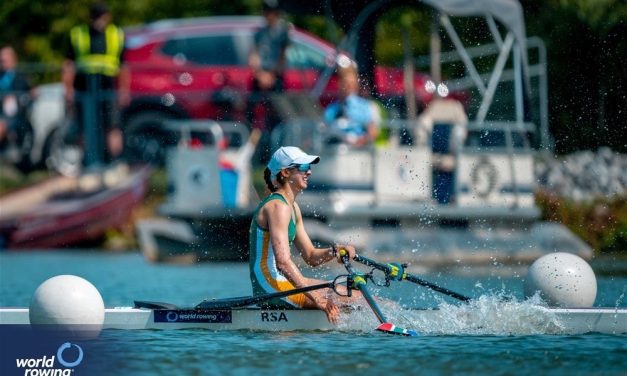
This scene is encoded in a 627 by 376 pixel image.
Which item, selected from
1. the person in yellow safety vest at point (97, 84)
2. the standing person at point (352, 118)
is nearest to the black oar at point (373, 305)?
the standing person at point (352, 118)

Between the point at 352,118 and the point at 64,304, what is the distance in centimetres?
843

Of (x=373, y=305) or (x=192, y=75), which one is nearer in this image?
(x=373, y=305)

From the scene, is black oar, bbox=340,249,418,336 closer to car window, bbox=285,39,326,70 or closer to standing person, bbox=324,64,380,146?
standing person, bbox=324,64,380,146

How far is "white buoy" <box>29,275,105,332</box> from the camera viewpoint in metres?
12.7

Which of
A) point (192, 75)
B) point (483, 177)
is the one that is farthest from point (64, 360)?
point (192, 75)

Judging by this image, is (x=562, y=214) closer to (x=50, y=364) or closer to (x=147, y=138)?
(x=147, y=138)

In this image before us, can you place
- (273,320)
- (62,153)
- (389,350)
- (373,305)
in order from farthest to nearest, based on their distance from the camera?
(62,153) → (273,320) → (373,305) → (389,350)

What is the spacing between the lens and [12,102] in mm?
23766

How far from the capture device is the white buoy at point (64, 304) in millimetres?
12672

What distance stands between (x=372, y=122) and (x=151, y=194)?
543cm

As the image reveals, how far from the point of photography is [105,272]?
65.7 feet

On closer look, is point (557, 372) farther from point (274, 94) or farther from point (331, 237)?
point (274, 94)

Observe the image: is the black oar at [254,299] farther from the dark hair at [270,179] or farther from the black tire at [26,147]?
the black tire at [26,147]

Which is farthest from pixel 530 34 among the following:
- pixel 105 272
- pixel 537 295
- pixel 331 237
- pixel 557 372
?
pixel 557 372
